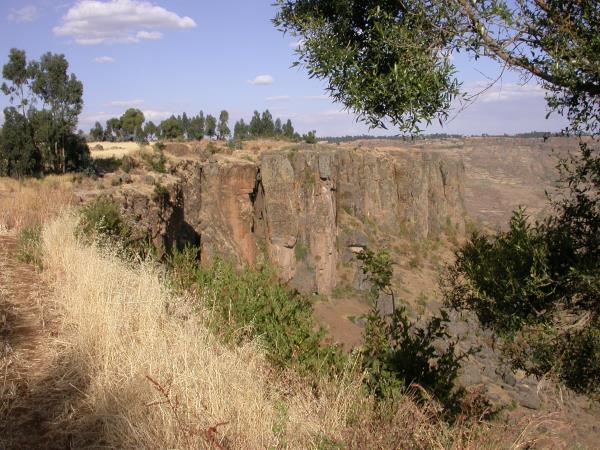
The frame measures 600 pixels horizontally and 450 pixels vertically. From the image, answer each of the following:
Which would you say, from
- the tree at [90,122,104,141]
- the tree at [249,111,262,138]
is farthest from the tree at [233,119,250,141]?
the tree at [90,122,104,141]

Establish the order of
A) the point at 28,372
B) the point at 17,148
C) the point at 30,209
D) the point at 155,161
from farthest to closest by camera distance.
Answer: the point at 155,161
the point at 17,148
the point at 30,209
the point at 28,372

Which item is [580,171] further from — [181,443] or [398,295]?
[398,295]

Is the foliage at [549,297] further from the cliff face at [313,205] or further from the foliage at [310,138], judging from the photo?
the foliage at [310,138]

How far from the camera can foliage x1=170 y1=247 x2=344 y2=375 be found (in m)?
4.43

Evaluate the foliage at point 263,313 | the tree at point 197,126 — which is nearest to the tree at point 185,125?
the tree at point 197,126

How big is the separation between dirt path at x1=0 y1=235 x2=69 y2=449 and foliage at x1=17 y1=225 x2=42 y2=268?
780mm

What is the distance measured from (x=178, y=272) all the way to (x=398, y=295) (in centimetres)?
3133

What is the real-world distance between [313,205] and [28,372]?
111 feet

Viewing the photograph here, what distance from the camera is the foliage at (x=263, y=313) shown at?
443 cm

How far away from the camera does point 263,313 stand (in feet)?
16.4

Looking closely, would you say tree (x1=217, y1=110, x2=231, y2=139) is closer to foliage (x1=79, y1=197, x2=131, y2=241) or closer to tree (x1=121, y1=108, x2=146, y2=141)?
tree (x1=121, y1=108, x2=146, y2=141)

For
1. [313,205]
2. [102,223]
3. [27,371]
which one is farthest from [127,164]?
[27,371]

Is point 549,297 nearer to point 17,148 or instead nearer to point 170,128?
point 17,148

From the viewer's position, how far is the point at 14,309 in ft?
15.5
